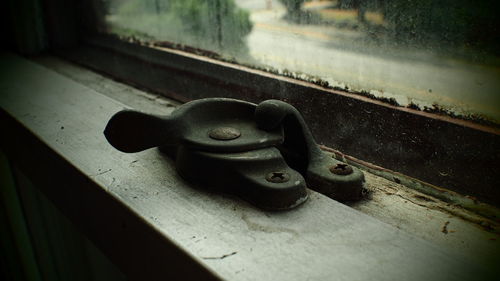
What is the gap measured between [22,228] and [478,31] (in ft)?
3.70

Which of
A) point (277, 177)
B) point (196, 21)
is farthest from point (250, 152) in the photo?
point (196, 21)

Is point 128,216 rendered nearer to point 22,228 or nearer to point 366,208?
point 366,208

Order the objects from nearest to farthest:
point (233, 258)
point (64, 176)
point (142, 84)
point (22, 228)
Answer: point (233, 258), point (64, 176), point (142, 84), point (22, 228)

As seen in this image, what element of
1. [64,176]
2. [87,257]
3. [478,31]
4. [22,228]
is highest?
[478,31]

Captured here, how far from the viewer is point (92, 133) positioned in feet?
2.19

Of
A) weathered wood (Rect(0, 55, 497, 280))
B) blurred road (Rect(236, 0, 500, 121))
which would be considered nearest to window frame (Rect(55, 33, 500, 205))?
blurred road (Rect(236, 0, 500, 121))

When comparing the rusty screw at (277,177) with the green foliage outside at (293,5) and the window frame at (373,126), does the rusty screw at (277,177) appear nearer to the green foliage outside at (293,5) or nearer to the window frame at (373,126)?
the window frame at (373,126)

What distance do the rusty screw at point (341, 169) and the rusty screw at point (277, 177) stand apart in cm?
7

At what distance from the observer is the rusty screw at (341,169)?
0.49 metres

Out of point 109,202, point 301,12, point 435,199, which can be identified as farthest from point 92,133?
point 435,199

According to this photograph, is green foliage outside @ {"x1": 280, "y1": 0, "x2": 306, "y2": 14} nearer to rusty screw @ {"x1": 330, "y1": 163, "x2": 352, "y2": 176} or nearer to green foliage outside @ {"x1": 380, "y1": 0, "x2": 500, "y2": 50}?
green foliage outside @ {"x1": 380, "y1": 0, "x2": 500, "y2": 50}

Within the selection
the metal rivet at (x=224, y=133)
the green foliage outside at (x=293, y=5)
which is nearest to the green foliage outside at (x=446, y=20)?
the green foliage outside at (x=293, y=5)

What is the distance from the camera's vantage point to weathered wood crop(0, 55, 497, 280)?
0.36 m

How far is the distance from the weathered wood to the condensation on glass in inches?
7.5
